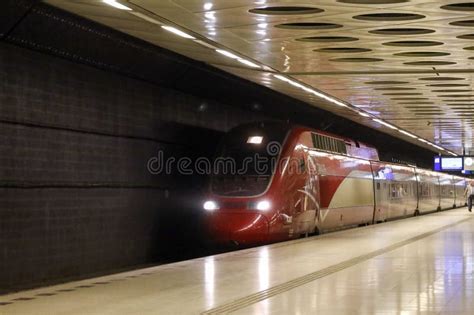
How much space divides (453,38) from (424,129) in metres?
25.5

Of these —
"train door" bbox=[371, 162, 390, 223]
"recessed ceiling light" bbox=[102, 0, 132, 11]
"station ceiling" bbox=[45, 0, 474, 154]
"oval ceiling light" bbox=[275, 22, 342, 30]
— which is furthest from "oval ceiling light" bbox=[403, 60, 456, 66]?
"train door" bbox=[371, 162, 390, 223]

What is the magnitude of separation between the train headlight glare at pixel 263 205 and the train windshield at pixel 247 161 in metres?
0.28

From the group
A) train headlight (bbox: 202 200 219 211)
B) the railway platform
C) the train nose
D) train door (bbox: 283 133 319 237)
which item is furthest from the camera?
train door (bbox: 283 133 319 237)

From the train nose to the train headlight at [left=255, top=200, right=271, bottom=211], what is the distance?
0.16m

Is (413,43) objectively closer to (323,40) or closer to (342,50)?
(342,50)

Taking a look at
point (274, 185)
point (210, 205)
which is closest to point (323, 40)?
point (274, 185)

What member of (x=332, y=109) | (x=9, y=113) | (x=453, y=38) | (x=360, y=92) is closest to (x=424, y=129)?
(x=332, y=109)

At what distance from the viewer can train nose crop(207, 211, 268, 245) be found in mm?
19141

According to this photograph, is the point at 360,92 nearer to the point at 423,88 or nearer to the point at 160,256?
the point at 423,88

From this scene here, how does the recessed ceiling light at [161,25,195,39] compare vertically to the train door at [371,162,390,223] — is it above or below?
above

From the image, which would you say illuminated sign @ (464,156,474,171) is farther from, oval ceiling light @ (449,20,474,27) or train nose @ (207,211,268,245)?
oval ceiling light @ (449,20,474,27)

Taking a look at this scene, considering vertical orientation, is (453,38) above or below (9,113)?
above

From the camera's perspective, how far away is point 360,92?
84.2ft

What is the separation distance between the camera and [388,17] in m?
14.0
